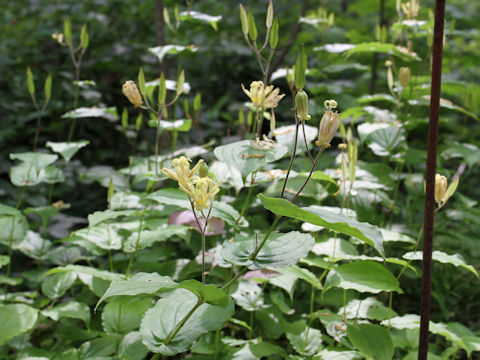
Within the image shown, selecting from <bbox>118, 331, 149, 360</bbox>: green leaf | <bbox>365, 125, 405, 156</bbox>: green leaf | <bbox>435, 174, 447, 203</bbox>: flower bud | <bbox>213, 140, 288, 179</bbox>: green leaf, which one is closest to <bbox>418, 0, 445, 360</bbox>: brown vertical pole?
<bbox>435, 174, 447, 203</bbox>: flower bud

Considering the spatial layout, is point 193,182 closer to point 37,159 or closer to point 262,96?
point 262,96

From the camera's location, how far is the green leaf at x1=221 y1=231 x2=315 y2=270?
0.71 m

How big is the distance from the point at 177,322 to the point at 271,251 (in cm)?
23

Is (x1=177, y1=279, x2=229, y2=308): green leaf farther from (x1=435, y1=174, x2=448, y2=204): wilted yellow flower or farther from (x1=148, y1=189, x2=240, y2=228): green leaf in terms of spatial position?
(x1=435, y1=174, x2=448, y2=204): wilted yellow flower

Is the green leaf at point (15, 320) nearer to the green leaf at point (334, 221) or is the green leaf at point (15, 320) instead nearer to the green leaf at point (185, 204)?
the green leaf at point (185, 204)

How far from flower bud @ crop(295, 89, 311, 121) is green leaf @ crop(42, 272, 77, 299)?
82 centimetres

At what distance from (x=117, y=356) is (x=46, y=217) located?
0.59 metres

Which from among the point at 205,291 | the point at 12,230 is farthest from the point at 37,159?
the point at 205,291

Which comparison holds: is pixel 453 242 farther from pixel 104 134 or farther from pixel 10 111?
pixel 10 111

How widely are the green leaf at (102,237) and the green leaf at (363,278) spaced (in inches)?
22.3

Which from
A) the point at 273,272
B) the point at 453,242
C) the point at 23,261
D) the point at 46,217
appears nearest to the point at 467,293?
the point at 453,242

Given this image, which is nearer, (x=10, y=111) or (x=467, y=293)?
(x=467, y=293)

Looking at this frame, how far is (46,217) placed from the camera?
1387 mm

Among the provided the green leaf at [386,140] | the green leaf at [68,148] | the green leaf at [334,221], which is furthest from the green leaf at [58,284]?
the green leaf at [386,140]
